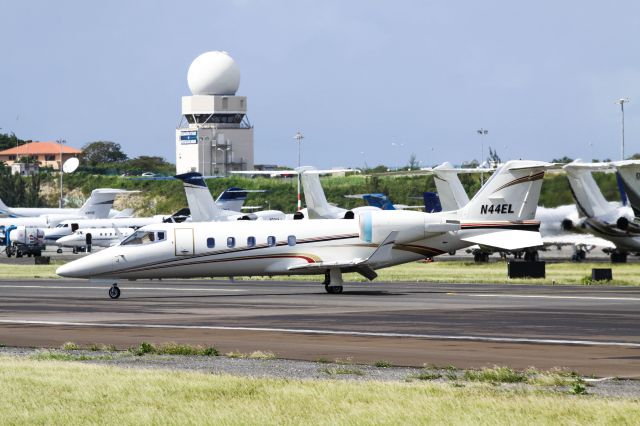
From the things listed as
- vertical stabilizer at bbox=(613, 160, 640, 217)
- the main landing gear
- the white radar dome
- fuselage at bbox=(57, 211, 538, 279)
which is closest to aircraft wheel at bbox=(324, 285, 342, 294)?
the main landing gear

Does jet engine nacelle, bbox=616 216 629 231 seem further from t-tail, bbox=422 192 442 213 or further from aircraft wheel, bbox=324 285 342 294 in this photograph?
aircraft wheel, bbox=324 285 342 294

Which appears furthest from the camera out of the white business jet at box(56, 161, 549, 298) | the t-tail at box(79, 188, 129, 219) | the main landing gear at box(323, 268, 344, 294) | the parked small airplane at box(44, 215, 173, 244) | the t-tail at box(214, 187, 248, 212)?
the t-tail at box(79, 188, 129, 219)

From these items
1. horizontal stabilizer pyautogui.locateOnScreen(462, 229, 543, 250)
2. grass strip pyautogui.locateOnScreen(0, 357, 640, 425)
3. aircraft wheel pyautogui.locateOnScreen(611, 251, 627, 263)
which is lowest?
aircraft wheel pyautogui.locateOnScreen(611, 251, 627, 263)

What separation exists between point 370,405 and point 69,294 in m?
33.7

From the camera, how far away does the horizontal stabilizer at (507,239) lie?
4544 centimetres

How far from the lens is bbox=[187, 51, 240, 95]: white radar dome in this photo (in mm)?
169625

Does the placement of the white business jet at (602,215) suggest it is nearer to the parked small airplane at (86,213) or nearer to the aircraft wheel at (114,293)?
the aircraft wheel at (114,293)

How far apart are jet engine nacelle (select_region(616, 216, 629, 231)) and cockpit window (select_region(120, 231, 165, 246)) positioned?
35384mm

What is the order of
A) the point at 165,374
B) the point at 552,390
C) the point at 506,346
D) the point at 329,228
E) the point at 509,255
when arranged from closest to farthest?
the point at 552,390
the point at 165,374
the point at 506,346
the point at 329,228
the point at 509,255

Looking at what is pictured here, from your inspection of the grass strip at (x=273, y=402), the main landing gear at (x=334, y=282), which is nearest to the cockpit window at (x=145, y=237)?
the main landing gear at (x=334, y=282)

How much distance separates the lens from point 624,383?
60.3ft

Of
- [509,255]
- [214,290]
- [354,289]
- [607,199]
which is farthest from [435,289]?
[509,255]

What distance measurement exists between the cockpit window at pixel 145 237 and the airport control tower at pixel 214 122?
123472 millimetres

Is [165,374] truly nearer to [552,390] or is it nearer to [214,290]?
[552,390]
